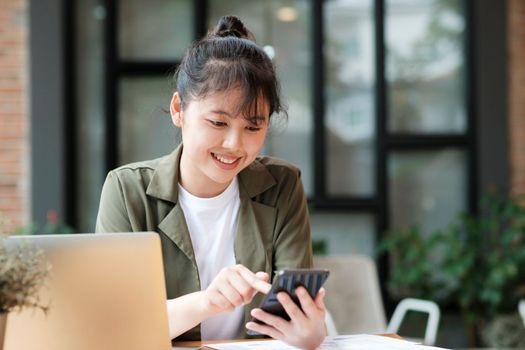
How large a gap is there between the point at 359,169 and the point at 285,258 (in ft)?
10.6

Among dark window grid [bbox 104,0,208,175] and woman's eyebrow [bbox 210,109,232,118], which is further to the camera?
dark window grid [bbox 104,0,208,175]

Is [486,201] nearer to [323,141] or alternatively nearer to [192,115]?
[323,141]

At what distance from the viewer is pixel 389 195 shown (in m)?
5.32

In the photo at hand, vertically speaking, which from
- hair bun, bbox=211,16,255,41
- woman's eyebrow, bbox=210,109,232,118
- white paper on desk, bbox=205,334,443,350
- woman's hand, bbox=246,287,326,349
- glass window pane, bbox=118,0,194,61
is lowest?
white paper on desk, bbox=205,334,443,350

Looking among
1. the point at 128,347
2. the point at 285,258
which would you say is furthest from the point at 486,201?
the point at 128,347

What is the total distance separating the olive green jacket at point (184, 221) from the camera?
212 cm

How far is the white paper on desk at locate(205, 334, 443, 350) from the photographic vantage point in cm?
179

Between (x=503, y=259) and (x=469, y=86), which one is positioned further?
(x=469, y=86)

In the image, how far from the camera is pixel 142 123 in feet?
17.5

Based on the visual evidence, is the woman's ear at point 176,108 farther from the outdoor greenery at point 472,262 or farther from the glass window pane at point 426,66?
the glass window pane at point 426,66

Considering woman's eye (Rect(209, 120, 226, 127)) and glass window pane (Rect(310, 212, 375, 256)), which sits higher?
woman's eye (Rect(209, 120, 226, 127))

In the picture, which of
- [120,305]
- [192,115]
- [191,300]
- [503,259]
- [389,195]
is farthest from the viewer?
[389,195]

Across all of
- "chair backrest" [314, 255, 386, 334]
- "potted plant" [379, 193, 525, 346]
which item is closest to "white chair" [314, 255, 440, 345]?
"chair backrest" [314, 255, 386, 334]

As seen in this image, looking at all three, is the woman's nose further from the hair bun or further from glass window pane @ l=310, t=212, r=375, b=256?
glass window pane @ l=310, t=212, r=375, b=256
